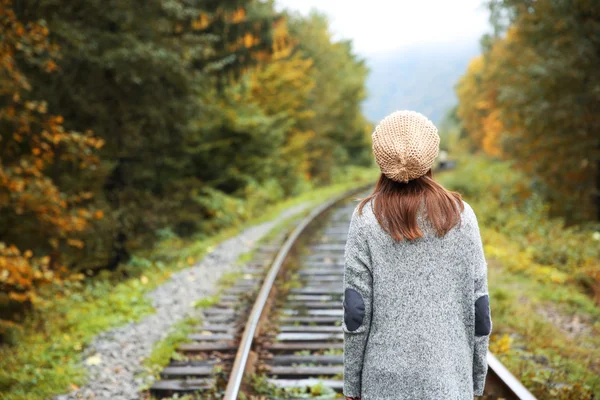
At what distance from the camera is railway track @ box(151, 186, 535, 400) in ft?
13.4

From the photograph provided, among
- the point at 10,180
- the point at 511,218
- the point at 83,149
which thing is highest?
the point at 83,149

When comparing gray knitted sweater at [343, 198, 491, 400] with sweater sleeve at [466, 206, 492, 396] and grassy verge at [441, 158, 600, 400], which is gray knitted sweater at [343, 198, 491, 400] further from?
grassy verge at [441, 158, 600, 400]

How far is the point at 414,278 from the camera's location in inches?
72.4

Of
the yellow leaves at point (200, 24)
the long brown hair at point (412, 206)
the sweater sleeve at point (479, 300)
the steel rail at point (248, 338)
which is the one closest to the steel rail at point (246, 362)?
the steel rail at point (248, 338)

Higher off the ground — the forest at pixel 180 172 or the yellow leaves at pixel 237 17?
the yellow leaves at pixel 237 17

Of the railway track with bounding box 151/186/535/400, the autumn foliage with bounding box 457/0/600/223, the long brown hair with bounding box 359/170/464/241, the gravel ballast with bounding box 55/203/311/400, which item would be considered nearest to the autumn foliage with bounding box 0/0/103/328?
the gravel ballast with bounding box 55/203/311/400

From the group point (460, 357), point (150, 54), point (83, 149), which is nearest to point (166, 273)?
point (83, 149)

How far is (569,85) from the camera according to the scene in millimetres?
11758

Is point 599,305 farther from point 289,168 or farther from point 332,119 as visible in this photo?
point 332,119

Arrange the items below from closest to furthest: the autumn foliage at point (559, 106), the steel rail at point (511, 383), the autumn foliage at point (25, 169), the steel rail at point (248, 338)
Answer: the steel rail at point (511, 383)
the steel rail at point (248, 338)
the autumn foliage at point (25, 169)
the autumn foliage at point (559, 106)

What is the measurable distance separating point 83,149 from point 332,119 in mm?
23021

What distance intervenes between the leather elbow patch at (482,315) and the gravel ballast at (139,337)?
127 inches

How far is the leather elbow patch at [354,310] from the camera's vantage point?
1860mm

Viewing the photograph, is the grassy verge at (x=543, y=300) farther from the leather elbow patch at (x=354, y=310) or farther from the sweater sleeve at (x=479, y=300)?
the leather elbow patch at (x=354, y=310)
